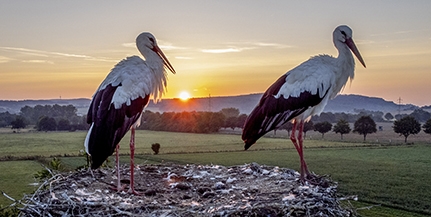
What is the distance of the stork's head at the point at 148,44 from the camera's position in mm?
5586

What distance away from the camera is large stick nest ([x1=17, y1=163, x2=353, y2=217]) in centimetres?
405

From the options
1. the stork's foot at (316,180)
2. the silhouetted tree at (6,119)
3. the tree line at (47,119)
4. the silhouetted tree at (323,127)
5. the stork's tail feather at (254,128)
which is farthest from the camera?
the silhouetted tree at (6,119)

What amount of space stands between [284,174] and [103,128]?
2.40 meters

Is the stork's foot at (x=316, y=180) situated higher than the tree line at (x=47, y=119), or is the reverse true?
the tree line at (x=47, y=119)

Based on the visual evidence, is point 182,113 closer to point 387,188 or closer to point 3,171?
point 3,171

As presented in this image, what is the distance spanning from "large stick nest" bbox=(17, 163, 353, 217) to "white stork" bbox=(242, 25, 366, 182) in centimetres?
52

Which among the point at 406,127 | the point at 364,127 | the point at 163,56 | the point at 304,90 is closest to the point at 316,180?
the point at 304,90

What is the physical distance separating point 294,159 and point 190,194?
23916 millimetres

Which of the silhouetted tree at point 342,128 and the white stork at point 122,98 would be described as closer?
the white stork at point 122,98

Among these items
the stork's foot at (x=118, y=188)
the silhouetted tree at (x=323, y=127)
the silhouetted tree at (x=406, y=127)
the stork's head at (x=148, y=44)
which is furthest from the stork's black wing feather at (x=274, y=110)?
the silhouetted tree at (x=323, y=127)

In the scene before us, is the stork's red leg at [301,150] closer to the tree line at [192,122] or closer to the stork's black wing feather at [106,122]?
the stork's black wing feather at [106,122]

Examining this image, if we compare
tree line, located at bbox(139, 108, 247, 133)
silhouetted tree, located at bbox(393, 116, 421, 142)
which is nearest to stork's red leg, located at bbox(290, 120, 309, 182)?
tree line, located at bbox(139, 108, 247, 133)

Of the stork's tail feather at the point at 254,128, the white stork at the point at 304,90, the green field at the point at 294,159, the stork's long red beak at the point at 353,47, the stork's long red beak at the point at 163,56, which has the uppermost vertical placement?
the stork's long red beak at the point at 353,47

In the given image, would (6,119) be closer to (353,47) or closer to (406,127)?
(406,127)
